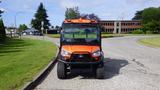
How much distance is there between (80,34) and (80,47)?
89cm

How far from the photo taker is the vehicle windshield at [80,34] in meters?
16.4

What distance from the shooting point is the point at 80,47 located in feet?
51.9

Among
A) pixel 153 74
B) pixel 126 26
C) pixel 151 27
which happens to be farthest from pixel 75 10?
pixel 153 74

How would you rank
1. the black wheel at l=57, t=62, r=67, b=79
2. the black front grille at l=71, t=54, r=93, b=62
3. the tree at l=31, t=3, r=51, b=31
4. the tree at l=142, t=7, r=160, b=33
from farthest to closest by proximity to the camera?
the tree at l=142, t=7, r=160, b=33 → the tree at l=31, t=3, r=51, b=31 → the black wheel at l=57, t=62, r=67, b=79 → the black front grille at l=71, t=54, r=93, b=62

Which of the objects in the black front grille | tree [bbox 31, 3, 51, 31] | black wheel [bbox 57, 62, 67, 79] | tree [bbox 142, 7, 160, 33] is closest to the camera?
the black front grille

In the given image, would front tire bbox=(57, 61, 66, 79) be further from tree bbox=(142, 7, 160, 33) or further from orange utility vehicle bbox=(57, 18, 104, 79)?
tree bbox=(142, 7, 160, 33)

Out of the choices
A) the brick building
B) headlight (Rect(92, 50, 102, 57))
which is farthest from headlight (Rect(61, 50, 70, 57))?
the brick building

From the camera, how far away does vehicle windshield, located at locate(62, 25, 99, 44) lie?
1641 cm

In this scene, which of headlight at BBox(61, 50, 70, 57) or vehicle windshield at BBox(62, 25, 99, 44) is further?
vehicle windshield at BBox(62, 25, 99, 44)

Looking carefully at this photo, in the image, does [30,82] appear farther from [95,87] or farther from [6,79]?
[95,87]

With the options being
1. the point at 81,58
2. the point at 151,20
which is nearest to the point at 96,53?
the point at 81,58

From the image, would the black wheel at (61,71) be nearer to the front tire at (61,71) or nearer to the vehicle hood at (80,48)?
the front tire at (61,71)

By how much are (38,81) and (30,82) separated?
→ 1.48 m

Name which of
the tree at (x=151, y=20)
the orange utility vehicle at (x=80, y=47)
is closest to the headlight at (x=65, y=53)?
the orange utility vehicle at (x=80, y=47)
